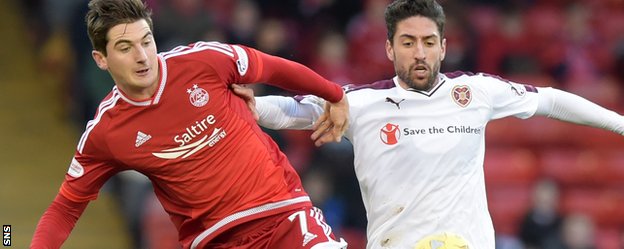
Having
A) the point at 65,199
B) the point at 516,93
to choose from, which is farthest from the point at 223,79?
the point at 516,93

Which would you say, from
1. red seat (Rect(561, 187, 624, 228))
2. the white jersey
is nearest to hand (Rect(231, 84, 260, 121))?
the white jersey

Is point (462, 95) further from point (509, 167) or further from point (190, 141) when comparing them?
point (509, 167)

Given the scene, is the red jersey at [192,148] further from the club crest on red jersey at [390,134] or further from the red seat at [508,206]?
the red seat at [508,206]

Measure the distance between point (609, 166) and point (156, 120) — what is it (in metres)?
6.65

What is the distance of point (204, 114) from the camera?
16.8 feet

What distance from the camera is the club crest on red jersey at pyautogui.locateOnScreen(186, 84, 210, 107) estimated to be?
510 cm

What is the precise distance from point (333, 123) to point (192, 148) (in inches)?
27.8

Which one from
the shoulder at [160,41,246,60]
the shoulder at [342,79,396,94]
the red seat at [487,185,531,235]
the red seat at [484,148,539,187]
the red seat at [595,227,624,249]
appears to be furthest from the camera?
the red seat at [595,227,624,249]

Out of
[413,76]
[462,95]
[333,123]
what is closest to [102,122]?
[333,123]

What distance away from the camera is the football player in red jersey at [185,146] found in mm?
5055

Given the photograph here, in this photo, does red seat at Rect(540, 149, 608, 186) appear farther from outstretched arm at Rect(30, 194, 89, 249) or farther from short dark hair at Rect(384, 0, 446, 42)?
outstretched arm at Rect(30, 194, 89, 249)

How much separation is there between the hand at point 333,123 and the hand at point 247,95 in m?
0.29

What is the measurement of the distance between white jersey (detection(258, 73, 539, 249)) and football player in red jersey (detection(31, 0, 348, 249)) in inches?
20.8

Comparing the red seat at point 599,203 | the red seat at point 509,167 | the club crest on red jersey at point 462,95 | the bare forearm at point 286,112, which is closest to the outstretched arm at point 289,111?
the bare forearm at point 286,112
